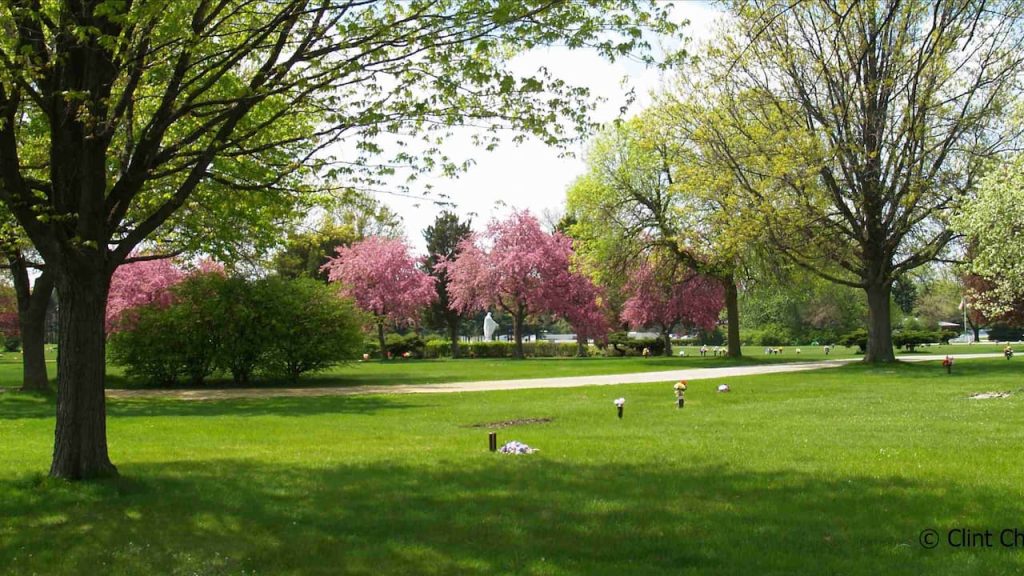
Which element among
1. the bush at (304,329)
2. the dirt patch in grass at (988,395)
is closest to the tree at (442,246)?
the bush at (304,329)

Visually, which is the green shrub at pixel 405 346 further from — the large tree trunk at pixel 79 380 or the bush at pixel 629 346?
the large tree trunk at pixel 79 380

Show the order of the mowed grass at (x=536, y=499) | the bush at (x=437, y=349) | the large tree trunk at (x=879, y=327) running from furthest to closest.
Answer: the bush at (x=437, y=349)
the large tree trunk at (x=879, y=327)
the mowed grass at (x=536, y=499)

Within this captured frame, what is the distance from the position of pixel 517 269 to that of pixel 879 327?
2132 centimetres

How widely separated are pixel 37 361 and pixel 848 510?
22.4 m

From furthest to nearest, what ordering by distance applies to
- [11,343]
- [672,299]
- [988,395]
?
[11,343] → [672,299] → [988,395]

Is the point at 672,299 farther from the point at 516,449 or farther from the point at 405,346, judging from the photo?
the point at 516,449

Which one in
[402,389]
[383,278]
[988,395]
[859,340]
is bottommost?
[988,395]

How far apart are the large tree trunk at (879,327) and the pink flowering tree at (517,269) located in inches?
773

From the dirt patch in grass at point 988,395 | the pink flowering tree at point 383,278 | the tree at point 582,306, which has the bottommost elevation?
the dirt patch in grass at point 988,395

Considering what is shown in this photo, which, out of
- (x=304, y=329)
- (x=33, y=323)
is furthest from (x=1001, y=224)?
(x=33, y=323)

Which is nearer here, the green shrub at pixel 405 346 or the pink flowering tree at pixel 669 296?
the pink flowering tree at pixel 669 296

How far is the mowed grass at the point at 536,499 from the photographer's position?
557 centimetres

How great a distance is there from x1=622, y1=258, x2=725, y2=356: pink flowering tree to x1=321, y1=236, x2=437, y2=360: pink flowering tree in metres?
13.4

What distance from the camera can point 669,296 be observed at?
4584cm
